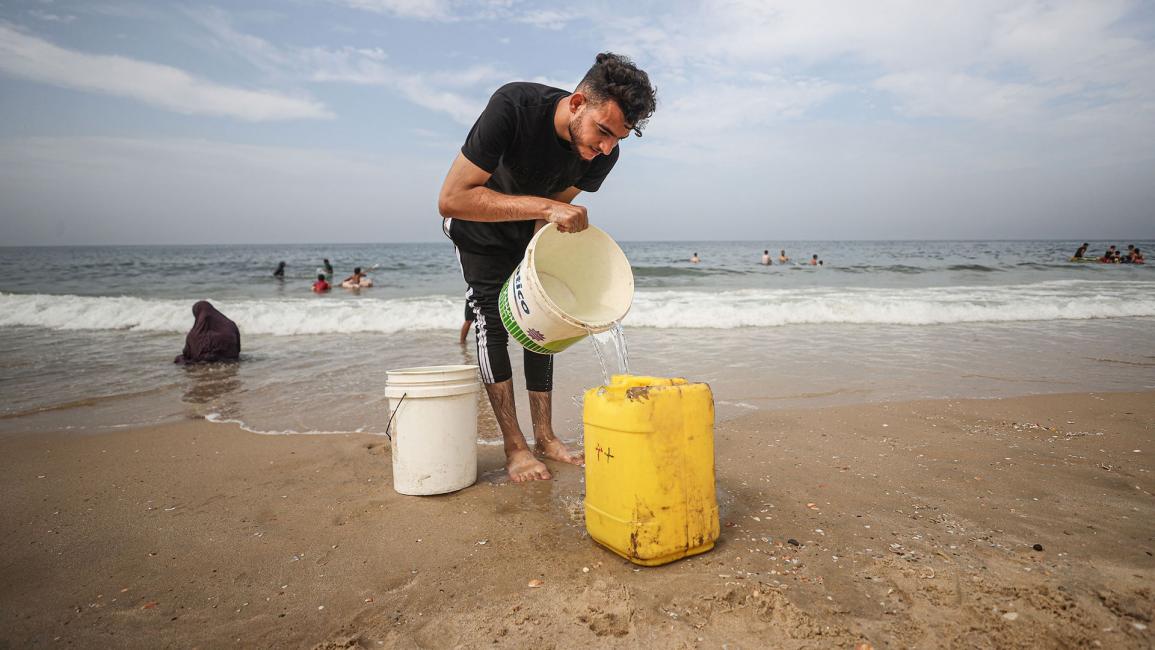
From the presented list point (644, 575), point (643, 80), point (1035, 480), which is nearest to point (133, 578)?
point (644, 575)

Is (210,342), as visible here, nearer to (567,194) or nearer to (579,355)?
(579,355)

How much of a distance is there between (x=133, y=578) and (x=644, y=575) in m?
1.74

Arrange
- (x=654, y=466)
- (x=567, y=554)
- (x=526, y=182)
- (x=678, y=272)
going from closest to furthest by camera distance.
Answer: (x=654, y=466), (x=567, y=554), (x=526, y=182), (x=678, y=272)

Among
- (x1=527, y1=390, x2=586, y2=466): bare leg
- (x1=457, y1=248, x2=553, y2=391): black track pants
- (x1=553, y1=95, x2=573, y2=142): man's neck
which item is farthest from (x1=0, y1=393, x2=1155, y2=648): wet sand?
(x1=553, y1=95, x2=573, y2=142): man's neck

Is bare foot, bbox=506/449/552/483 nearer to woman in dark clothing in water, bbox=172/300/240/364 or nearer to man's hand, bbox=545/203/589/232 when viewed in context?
man's hand, bbox=545/203/589/232

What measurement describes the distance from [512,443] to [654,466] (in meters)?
1.28

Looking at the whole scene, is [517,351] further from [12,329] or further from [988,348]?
[12,329]

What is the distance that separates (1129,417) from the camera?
3703 millimetres

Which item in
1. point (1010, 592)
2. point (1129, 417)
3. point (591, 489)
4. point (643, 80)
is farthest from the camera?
point (1129, 417)

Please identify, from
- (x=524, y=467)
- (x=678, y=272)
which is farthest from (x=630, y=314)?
(x=678, y=272)

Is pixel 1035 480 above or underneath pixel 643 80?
underneath

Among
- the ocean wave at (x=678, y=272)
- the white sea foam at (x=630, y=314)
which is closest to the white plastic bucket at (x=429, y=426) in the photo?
the white sea foam at (x=630, y=314)

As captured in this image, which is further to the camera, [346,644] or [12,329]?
[12,329]

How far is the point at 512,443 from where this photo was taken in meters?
3.03
